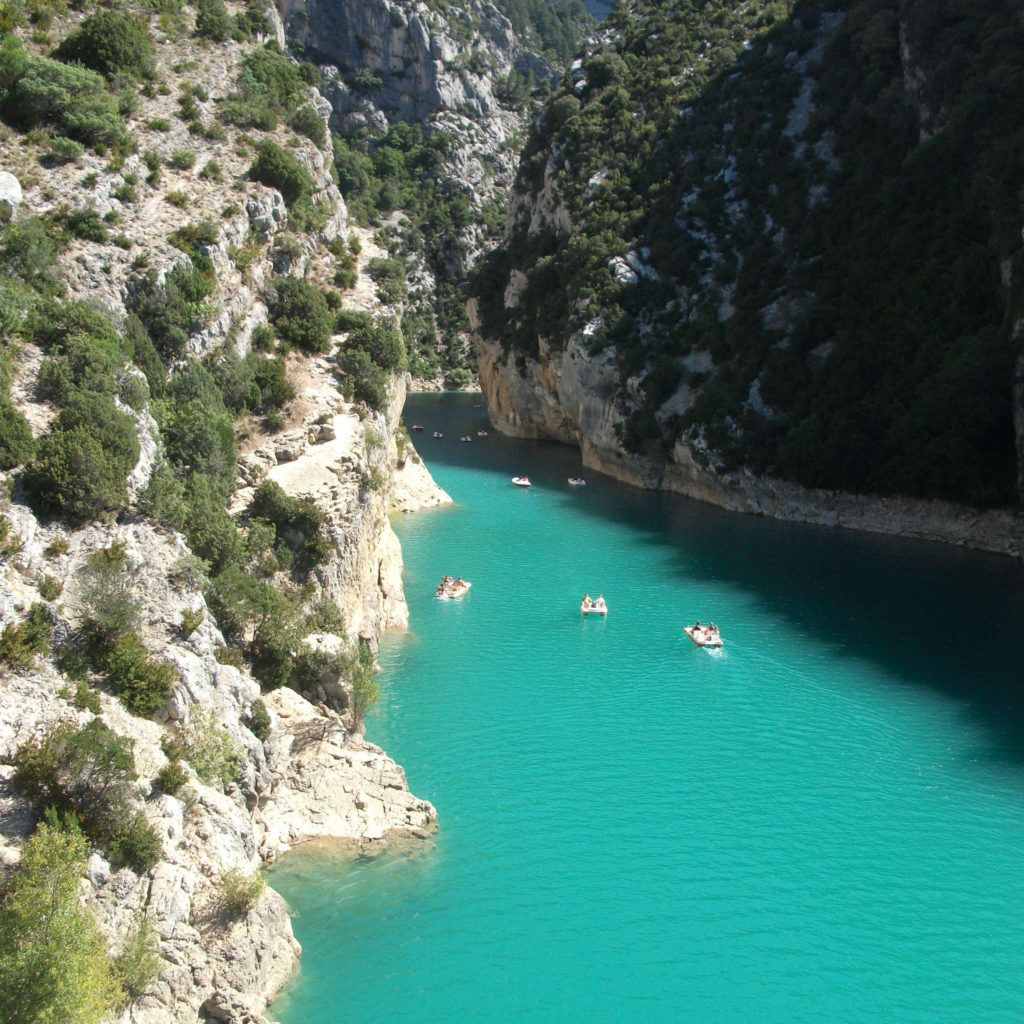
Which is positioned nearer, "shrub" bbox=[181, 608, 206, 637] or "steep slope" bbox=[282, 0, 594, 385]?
"shrub" bbox=[181, 608, 206, 637]

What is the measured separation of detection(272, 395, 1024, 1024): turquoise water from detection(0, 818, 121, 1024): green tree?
146 inches

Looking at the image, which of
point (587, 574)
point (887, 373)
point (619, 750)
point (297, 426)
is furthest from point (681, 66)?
point (619, 750)

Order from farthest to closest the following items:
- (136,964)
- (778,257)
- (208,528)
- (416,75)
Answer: (416,75), (778,257), (208,528), (136,964)

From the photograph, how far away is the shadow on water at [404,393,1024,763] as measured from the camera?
28656 millimetres

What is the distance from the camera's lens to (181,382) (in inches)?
1024

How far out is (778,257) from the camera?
189 feet

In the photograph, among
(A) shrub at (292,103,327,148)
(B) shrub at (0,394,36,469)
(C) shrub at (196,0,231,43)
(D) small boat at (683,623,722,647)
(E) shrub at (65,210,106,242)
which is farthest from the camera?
(C) shrub at (196,0,231,43)

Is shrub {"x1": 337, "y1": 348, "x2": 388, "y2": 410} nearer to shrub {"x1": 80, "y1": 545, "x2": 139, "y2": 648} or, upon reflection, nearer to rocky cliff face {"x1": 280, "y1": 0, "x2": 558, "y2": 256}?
shrub {"x1": 80, "y1": 545, "x2": 139, "y2": 648}

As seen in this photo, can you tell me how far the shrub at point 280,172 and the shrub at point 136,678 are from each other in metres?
23.3

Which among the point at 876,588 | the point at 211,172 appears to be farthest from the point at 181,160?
the point at 876,588

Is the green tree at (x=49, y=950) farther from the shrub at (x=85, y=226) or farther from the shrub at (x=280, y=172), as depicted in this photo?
the shrub at (x=280, y=172)

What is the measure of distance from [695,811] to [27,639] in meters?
14.6

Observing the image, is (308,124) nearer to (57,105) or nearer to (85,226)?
(57,105)

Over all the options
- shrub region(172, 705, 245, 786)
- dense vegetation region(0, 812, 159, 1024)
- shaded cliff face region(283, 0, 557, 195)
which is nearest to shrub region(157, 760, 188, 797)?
shrub region(172, 705, 245, 786)
